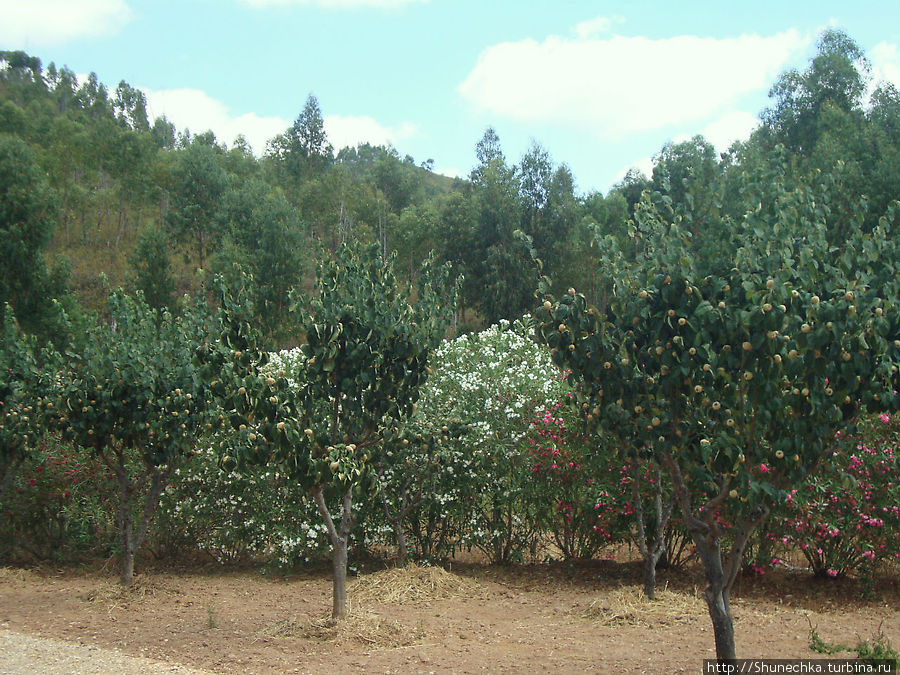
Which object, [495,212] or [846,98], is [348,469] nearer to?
[495,212]

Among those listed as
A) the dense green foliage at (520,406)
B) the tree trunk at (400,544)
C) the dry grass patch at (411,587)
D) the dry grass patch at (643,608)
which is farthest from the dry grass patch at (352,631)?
the tree trunk at (400,544)

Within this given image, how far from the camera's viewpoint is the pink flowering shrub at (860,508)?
6965 millimetres

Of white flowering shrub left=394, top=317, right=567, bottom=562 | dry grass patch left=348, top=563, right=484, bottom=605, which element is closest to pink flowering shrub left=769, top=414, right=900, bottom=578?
white flowering shrub left=394, top=317, right=567, bottom=562

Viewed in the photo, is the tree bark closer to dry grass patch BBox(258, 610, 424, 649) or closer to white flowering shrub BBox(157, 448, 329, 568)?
white flowering shrub BBox(157, 448, 329, 568)

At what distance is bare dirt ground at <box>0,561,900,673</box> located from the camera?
5.59 meters

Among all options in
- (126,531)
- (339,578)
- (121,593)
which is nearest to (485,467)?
(339,578)

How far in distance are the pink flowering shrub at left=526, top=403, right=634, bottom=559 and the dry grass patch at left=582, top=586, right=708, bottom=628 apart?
0.97 metres

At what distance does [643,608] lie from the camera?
6750 mm

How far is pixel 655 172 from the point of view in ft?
14.9

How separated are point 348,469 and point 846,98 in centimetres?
3967

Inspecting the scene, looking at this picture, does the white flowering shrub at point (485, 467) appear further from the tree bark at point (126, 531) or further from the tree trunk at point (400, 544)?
the tree bark at point (126, 531)

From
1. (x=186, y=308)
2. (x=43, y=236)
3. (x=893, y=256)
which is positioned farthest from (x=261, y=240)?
(x=893, y=256)

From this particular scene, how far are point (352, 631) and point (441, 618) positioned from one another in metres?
1.06

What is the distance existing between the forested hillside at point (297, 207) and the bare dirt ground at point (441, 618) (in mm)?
12922
